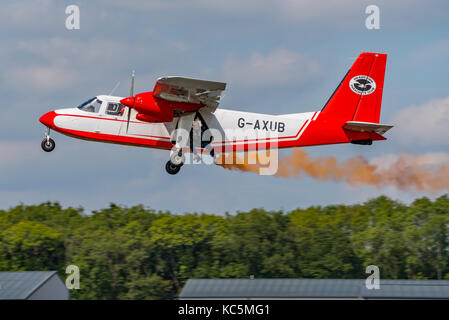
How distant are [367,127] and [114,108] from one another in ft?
31.0

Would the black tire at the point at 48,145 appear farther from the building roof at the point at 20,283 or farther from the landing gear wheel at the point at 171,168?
the building roof at the point at 20,283

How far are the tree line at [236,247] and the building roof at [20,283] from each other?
95.0 ft

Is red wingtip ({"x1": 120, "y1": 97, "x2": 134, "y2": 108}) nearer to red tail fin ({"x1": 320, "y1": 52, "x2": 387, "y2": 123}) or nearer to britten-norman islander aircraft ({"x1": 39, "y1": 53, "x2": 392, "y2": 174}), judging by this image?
britten-norman islander aircraft ({"x1": 39, "y1": 53, "x2": 392, "y2": 174})

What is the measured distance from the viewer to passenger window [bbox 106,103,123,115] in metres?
27.3

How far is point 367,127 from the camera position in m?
27.8

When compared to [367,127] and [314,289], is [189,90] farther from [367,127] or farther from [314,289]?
[314,289]

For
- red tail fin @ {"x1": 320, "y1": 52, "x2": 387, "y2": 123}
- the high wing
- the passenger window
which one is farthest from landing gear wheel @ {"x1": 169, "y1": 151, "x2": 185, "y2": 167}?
red tail fin @ {"x1": 320, "y1": 52, "x2": 387, "y2": 123}

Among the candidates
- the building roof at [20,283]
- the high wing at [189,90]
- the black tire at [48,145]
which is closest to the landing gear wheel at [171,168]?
the high wing at [189,90]

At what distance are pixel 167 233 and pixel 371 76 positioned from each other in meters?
43.5

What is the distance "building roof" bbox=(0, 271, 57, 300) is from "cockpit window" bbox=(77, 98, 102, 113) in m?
9.55

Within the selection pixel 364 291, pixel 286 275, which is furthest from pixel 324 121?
pixel 286 275

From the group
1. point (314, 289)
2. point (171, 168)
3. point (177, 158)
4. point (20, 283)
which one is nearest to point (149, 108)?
point (177, 158)

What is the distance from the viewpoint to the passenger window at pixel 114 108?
2727cm
